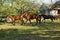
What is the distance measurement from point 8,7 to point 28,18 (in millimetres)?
21358

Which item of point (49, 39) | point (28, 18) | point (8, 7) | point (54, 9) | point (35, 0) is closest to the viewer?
point (49, 39)

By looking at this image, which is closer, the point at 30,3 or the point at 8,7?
the point at 8,7

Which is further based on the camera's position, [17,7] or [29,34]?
[17,7]

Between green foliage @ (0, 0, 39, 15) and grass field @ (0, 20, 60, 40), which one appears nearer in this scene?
grass field @ (0, 20, 60, 40)

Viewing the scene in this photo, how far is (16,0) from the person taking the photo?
4975 centimetres

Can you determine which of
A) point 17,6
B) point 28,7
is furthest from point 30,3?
point 17,6

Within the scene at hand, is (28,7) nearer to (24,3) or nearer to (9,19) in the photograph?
(24,3)

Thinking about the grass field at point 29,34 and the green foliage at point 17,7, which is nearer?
the grass field at point 29,34

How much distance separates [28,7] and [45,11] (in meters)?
4.86

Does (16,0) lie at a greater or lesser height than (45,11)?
greater

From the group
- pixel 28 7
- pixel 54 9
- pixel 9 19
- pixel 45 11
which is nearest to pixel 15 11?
pixel 28 7

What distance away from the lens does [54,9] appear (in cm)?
6106

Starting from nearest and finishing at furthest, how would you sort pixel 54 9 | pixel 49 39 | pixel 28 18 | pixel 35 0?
pixel 49 39
pixel 28 18
pixel 35 0
pixel 54 9

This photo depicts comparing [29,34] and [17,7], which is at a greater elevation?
[29,34]
